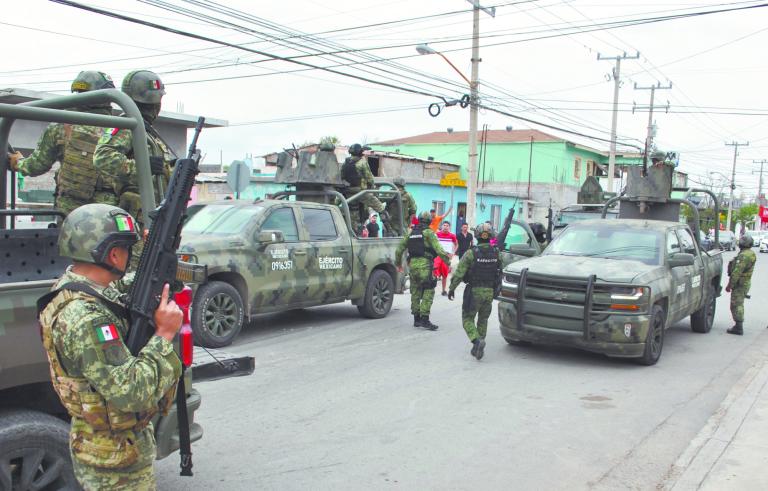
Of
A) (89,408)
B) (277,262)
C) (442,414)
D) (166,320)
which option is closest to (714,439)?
(442,414)

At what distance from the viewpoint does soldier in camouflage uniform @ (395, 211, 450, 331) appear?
33.2 feet

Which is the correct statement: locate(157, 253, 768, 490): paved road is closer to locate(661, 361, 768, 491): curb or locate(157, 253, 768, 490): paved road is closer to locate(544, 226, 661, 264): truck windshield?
locate(661, 361, 768, 491): curb

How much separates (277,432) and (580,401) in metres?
2.96

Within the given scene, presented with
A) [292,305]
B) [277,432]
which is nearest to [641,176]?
[292,305]

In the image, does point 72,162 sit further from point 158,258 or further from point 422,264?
point 422,264

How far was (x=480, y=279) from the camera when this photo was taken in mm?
8367

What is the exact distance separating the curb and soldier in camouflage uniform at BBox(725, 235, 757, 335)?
12.2 feet

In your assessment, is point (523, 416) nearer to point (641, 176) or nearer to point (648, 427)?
point (648, 427)

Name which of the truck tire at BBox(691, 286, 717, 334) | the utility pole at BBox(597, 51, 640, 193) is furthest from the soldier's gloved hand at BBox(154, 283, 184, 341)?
the utility pole at BBox(597, 51, 640, 193)

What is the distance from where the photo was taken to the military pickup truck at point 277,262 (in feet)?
27.0

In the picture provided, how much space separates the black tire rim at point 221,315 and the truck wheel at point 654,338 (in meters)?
4.90

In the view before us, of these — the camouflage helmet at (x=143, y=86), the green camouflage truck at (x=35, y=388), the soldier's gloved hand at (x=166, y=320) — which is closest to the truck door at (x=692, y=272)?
the camouflage helmet at (x=143, y=86)

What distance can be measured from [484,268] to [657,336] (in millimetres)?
2240

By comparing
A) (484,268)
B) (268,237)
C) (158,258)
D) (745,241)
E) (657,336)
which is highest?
(158,258)
